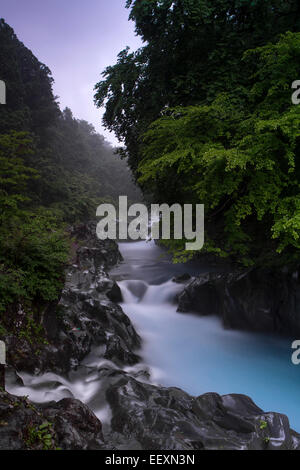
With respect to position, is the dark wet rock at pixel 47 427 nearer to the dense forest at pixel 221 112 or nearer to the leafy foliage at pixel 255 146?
the dense forest at pixel 221 112

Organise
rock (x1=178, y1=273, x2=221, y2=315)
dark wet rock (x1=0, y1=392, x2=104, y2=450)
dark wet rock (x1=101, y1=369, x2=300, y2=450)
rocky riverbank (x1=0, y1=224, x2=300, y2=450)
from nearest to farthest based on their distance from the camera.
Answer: dark wet rock (x1=0, y1=392, x2=104, y2=450)
rocky riverbank (x1=0, y1=224, x2=300, y2=450)
dark wet rock (x1=101, y1=369, x2=300, y2=450)
rock (x1=178, y1=273, x2=221, y2=315)

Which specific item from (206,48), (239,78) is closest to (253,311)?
(239,78)

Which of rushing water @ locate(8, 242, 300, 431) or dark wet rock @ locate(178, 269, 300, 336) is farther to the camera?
dark wet rock @ locate(178, 269, 300, 336)

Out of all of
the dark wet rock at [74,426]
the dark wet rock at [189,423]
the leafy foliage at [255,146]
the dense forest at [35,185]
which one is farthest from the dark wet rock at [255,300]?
the dark wet rock at [74,426]

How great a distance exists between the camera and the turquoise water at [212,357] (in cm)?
608

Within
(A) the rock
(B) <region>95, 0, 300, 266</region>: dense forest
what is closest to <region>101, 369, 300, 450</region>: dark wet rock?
(B) <region>95, 0, 300, 266</region>: dense forest

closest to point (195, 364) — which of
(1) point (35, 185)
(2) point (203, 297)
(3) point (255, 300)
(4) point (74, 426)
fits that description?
(3) point (255, 300)

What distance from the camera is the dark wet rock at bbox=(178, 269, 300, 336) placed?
775 centimetres

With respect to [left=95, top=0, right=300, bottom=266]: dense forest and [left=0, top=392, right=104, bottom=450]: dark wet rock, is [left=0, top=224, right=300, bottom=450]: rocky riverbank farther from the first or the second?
[left=95, top=0, right=300, bottom=266]: dense forest

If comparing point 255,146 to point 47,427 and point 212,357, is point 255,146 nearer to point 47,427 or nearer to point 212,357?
point 47,427

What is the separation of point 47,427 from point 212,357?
5.86 m

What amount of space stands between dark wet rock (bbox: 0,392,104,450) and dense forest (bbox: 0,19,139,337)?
1.15 meters

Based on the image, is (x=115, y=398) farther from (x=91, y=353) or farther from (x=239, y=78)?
(x=239, y=78)

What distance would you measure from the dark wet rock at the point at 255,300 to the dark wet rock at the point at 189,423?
13.9 feet
